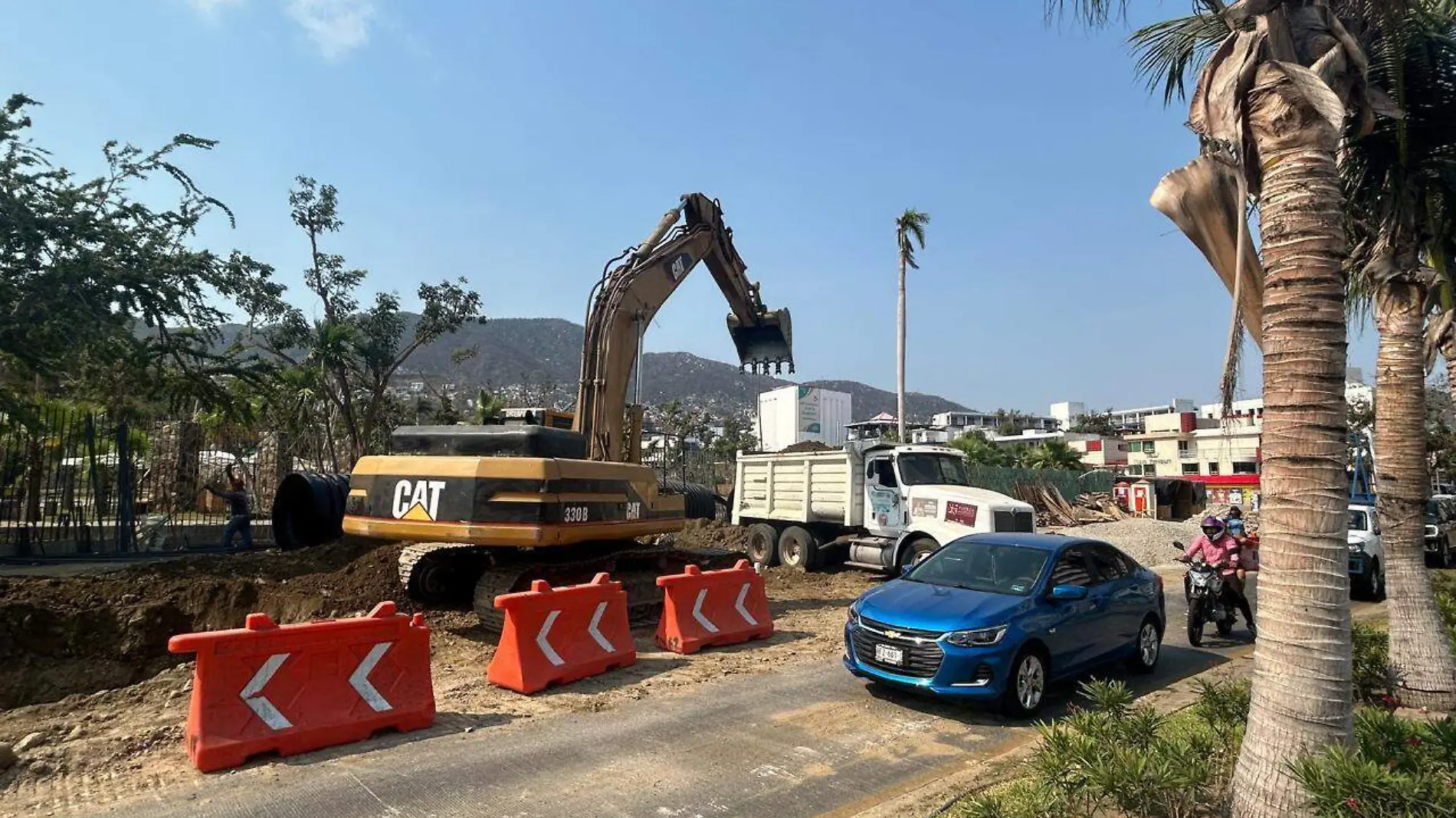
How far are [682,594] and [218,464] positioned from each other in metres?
12.3

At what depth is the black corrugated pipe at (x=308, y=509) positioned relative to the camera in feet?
43.9

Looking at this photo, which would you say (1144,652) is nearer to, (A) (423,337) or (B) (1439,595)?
(B) (1439,595)

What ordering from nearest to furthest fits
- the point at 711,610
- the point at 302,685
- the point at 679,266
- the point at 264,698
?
the point at 264,698 → the point at 302,685 → the point at 711,610 → the point at 679,266

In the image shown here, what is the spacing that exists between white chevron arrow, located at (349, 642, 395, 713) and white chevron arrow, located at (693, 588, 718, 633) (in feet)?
13.0

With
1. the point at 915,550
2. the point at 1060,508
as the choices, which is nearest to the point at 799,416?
the point at 1060,508

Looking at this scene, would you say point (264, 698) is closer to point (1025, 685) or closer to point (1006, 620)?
point (1006, 620)

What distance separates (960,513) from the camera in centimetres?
1480

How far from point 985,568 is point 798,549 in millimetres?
9100

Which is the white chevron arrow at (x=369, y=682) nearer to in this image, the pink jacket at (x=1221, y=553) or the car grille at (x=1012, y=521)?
the pink jacket at (x=1221, y=553)

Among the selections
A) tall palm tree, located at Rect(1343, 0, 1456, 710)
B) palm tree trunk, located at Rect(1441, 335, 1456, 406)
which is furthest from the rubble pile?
tall palm tree, located at Rect(1343, 0, 1456, 710)

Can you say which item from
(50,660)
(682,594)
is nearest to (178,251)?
(50,660)

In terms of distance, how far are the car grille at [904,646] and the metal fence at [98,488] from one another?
459 inches

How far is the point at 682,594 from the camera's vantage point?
9.90m

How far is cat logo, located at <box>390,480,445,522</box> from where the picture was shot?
9.70 m
